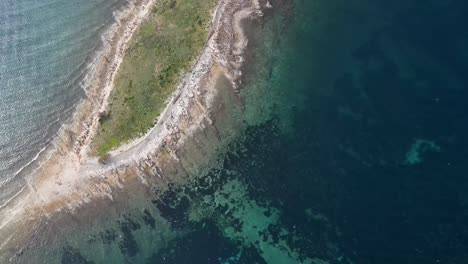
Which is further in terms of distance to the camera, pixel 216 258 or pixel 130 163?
pixel 130 163

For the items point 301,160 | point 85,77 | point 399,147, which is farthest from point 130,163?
point 399,147

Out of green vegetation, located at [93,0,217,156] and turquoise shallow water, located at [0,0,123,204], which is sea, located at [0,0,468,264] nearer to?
turquoise shallow water, located at [0,0,123,204]

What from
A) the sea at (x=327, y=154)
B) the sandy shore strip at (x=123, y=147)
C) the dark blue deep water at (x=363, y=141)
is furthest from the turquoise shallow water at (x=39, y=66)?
the dark blue deep water at (x=363, y=141)

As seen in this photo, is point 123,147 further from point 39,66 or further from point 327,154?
point 327,154

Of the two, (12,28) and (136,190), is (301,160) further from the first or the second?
(12,28)

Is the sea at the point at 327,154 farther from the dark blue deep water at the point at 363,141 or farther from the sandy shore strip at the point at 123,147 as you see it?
the sandy shore strip at the point at 123,147

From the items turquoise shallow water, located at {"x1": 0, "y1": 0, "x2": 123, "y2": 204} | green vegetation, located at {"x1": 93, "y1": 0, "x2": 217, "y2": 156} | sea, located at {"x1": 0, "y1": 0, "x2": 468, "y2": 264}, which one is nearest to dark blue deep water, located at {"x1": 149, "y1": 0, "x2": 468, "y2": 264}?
sea, located at {"x1": 0, "y1": 0, "x2": 468, "y2": 264}
